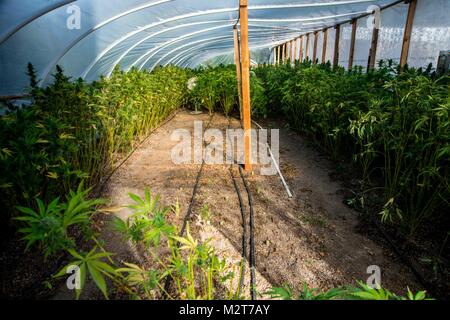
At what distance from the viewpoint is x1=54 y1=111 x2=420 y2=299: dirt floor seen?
2271mm

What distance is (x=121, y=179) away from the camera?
3.88 metres

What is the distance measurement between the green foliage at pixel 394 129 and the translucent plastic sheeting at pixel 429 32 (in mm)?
1405

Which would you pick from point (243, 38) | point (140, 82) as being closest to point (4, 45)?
point (140, 82)

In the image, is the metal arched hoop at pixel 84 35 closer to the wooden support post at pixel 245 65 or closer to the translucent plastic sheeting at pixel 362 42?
the wooden support post at pixel 245 65

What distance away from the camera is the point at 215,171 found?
4.23 meters

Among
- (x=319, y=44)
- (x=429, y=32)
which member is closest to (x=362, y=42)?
(x=429, y=32)

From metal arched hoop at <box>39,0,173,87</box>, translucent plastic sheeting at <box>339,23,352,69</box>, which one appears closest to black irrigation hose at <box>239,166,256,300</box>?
metal arched hoop at <box>39,0,173,87</box>

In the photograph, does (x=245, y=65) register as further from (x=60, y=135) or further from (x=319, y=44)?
(x=319, y=44)

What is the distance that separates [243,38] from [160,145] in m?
2.81

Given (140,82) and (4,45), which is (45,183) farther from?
(140,82)

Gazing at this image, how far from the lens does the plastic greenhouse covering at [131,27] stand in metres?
3.30

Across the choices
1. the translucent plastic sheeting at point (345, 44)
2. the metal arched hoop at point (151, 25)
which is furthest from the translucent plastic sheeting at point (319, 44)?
the metal arched hoop at point (151, 25)

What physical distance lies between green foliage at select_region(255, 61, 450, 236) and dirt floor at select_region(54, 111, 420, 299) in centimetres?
47
